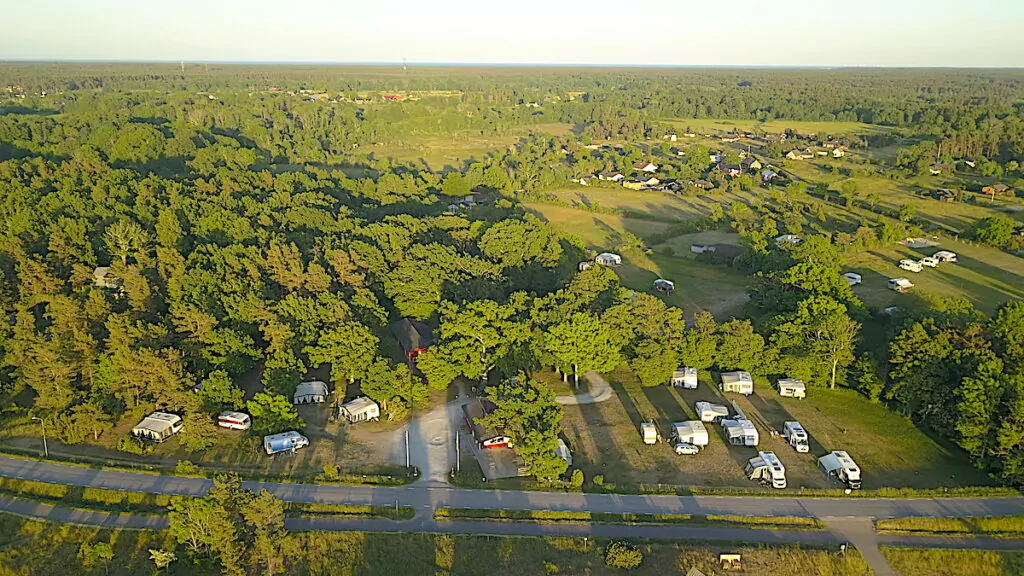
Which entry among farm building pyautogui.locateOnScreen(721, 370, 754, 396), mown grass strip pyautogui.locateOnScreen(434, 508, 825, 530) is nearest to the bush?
mown grass strip pyautogui.locateOnScreen(434, 508, 825, 530)

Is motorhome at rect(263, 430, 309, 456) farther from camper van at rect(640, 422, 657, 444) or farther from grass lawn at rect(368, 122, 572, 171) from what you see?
grass lawn at rect(368, 122, 572, 171)

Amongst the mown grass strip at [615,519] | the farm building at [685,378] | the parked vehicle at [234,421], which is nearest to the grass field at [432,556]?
the mown grass strip at [615,519]

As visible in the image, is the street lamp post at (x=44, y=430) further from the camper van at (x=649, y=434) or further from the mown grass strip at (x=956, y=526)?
the mown grass strip at (x=956, y=526)

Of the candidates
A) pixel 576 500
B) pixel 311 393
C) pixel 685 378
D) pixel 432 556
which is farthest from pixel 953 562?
pixel 311 393

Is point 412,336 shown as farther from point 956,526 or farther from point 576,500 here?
point 956,526

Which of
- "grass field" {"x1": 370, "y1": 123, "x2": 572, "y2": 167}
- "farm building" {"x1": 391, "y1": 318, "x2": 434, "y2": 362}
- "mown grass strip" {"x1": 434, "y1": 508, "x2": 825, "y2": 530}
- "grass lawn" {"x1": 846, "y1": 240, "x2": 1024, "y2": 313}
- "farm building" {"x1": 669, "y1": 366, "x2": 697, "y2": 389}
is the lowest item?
"mown grass strip" {"x1": 434, "y1": 508, "x2": 825, "y2": 530}

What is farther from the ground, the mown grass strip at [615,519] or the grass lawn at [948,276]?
the grass lawn at [948,276]

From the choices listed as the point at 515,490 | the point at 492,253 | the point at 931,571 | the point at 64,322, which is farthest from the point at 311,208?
the point at 931,571
